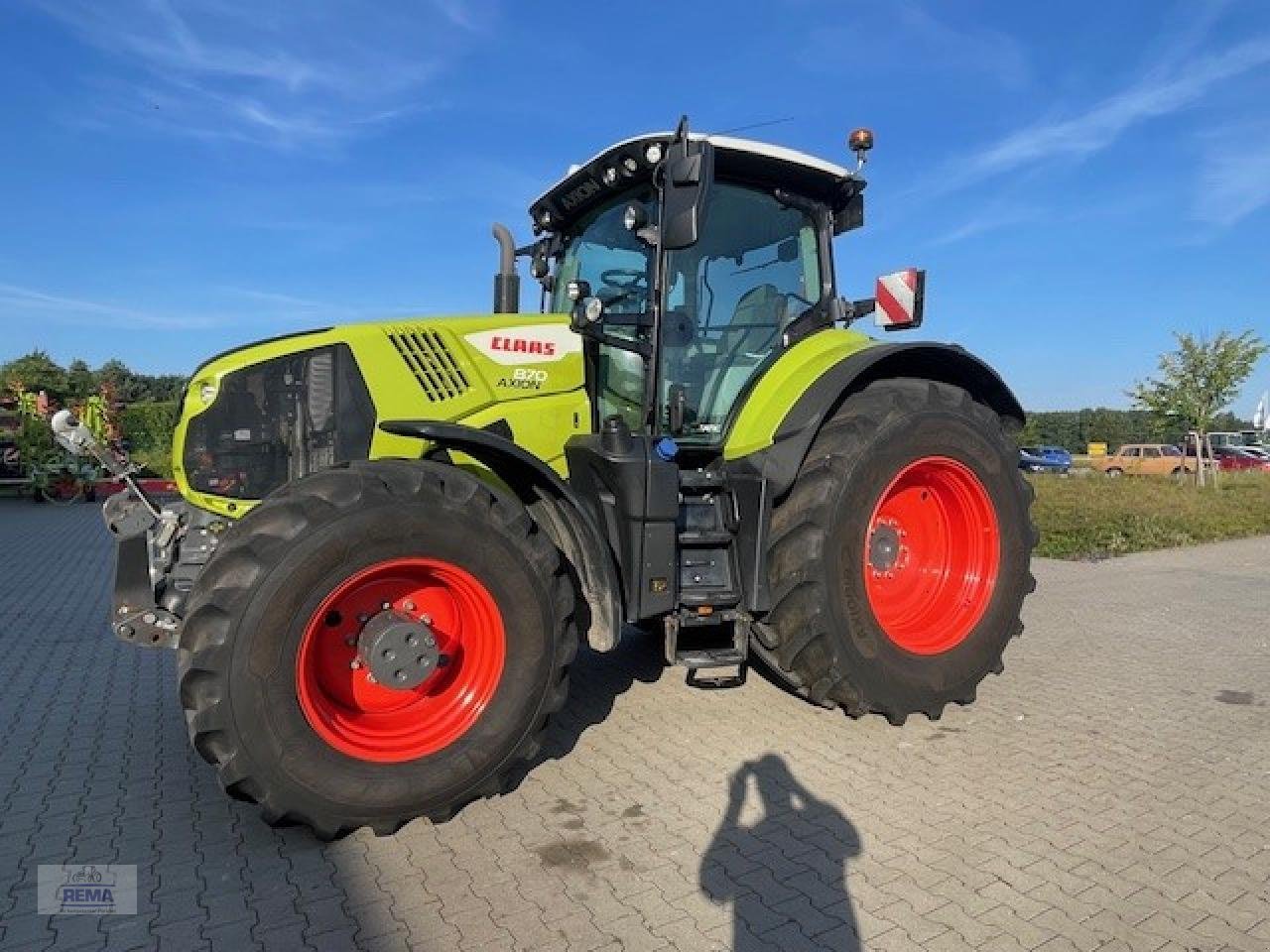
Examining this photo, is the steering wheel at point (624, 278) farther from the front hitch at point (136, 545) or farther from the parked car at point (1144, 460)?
the parked car at point (1144, 460)

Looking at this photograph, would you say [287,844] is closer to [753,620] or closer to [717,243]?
[753,620]

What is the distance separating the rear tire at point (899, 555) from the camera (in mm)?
3742

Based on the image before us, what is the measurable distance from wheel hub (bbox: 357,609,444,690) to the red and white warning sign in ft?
9.88

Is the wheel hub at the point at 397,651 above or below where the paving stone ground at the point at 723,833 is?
above

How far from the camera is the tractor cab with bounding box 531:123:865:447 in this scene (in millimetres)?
3936

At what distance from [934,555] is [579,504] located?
7.02 feet

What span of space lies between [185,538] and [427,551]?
119 cm

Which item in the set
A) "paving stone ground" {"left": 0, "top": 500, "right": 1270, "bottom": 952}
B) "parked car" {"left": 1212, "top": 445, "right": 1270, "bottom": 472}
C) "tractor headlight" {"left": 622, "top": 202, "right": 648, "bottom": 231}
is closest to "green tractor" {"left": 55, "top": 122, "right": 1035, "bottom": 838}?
"tractor headlight" {"left": 622, "top": 202, "right": 648, "bottom": 231}

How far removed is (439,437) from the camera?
10.4 feet

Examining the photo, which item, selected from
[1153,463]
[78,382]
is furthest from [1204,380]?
[78,382]

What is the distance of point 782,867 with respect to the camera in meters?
2.85

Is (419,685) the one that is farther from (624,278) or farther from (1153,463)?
(1153,463)

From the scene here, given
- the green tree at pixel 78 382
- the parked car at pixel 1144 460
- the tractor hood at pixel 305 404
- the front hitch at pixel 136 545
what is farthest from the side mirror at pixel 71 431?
the parked car at pixel 1144 460

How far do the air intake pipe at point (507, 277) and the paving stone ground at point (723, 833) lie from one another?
2106 mm
